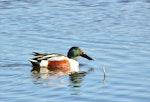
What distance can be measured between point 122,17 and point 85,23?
157 cm

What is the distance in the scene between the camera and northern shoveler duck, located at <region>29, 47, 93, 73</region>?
682 inches

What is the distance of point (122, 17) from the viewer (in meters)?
22.8

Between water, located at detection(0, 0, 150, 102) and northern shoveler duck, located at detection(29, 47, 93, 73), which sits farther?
northern shoveler duck, located at detection(29, 47, 93, 73)

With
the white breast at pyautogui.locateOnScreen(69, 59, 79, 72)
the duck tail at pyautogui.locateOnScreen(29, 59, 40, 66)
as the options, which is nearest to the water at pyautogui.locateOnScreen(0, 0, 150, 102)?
the duck tail at pyautogui.locateOnScreen(29, 59, 40, 66)

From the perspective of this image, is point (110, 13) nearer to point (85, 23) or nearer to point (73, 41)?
point (85, 23)

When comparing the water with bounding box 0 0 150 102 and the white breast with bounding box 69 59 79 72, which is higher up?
the water with bounding box 0 0 150 102

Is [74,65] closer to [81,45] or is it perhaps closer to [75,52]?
[75,52]

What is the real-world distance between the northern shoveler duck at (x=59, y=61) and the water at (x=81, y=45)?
275mm

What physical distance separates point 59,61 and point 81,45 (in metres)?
1.26

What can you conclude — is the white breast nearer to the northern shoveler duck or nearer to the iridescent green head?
the northern shoveler duck

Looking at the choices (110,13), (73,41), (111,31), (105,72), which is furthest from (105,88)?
(110,13)

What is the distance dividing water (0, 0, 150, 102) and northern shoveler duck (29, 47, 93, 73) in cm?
27

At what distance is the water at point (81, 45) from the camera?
13.9 meters

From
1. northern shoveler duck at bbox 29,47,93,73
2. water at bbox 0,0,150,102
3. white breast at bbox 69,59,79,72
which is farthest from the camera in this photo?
northern shoveler duck at bbox 29,47,93,73
